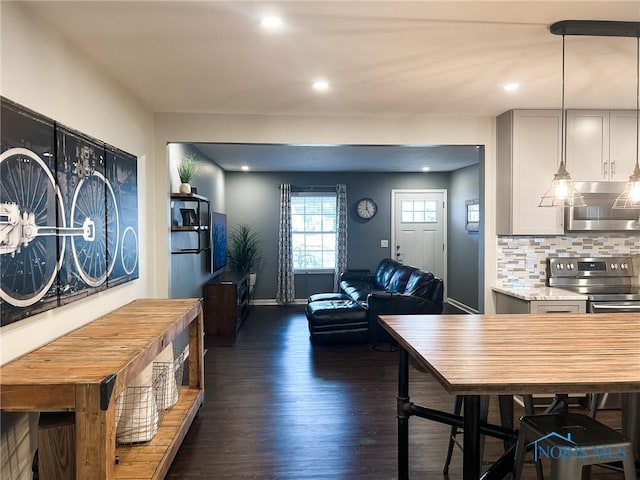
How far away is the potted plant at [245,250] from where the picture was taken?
7109mm

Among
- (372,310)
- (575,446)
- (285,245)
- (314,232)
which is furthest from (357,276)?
(575,446)

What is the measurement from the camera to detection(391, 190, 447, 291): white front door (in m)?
7.71

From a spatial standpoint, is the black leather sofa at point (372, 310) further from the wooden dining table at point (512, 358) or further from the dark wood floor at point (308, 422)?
the wooden dining table at point (512, 358)

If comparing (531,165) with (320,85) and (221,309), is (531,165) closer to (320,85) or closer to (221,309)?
(320,85)

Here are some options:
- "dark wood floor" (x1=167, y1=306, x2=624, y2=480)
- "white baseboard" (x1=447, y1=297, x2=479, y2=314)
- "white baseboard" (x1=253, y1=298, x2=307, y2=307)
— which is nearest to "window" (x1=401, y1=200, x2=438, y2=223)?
"white baseboard" (x1=447, y1=297, x2=479, y2=314)

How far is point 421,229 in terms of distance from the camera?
773 centimetres

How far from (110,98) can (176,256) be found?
183 centimetres

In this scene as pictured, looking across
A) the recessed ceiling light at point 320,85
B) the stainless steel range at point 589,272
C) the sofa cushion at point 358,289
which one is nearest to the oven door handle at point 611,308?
the stainless steel range at point 589,272

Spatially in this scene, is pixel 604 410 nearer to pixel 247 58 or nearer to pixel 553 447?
pixel 553 447

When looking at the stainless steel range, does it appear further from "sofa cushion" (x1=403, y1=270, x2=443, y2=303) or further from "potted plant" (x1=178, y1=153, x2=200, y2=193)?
"potted plant" (x1=178, y1=153, x2=200, y2=193)

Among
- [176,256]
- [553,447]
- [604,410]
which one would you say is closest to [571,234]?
[604,410]

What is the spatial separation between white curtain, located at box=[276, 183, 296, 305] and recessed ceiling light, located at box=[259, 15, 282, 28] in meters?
5.47

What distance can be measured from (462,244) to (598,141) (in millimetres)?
3603

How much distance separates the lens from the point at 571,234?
12.1 feet
